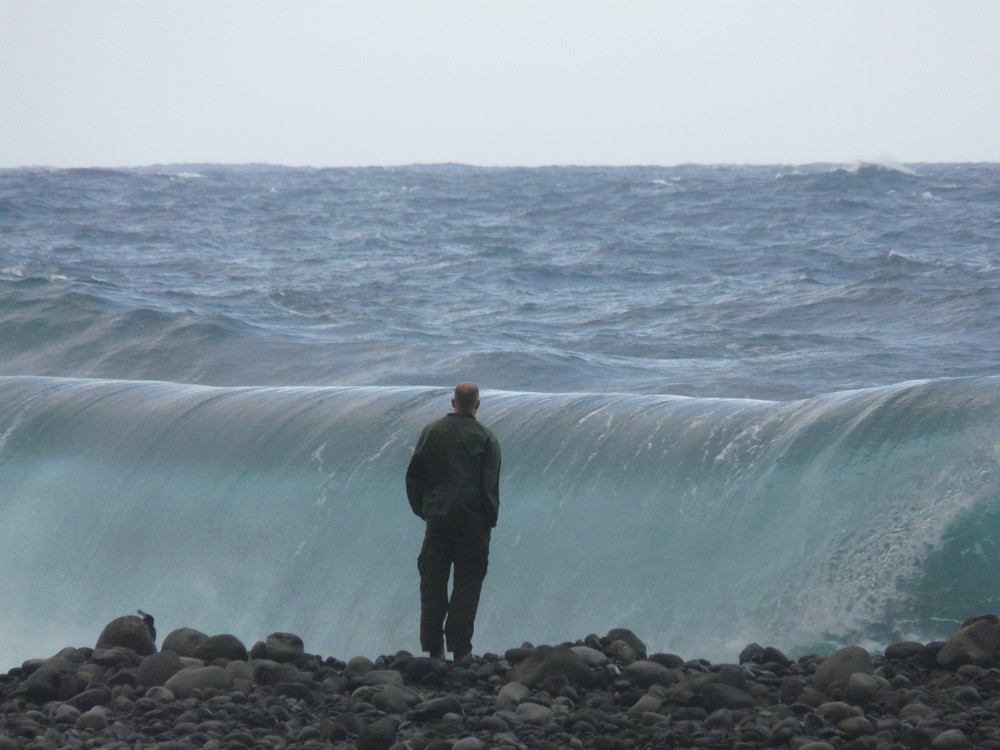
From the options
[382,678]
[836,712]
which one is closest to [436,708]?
[382,678]

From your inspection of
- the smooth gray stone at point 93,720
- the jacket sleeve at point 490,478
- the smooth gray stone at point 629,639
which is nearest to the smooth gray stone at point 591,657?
the smooth gray stone at point 629,639

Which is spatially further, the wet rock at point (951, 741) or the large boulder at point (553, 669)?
the large boulder at point (553, 669)

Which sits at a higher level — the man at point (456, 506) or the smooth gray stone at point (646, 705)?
the man at point (456, 506)

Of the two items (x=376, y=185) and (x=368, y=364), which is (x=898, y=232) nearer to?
(x=368, y=364)

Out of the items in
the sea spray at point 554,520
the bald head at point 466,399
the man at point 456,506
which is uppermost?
the bald head at point 466,399

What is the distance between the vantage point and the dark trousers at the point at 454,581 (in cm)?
591

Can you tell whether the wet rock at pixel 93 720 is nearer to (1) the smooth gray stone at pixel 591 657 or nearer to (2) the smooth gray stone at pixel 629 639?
(1) the smooth gray stone at pixel 591 657

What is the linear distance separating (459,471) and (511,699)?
1.14 meters

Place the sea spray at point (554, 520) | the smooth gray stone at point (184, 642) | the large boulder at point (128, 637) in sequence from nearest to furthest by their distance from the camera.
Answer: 1. the smooth gray stone at point (184, 642)
2. the large boulder at point (128, 637)
3. the sea spray at point (554, 520)

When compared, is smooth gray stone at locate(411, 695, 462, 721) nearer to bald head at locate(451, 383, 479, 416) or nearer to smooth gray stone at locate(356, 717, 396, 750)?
smooth gray stone at locate(356, 717, 396, 750)

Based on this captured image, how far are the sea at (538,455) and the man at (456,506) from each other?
6.55 ft

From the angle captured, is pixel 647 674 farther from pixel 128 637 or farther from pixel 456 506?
pixel 128 637

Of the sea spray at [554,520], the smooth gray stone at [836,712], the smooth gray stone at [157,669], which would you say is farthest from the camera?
the sea spray at [554,520]

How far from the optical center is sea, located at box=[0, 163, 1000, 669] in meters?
7.73
